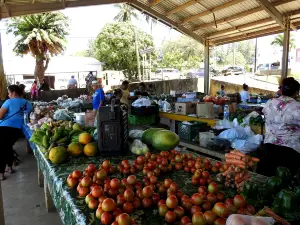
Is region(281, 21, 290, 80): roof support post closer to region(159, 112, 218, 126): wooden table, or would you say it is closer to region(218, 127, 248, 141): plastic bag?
region(159, 112, 218, 126): wooden table

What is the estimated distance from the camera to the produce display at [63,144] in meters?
2.34

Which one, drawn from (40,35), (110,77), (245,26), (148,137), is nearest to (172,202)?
(148,137)

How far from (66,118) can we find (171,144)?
7.76 ft

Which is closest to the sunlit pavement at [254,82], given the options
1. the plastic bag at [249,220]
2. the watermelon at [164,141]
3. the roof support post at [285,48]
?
the roof support post at [285,48]

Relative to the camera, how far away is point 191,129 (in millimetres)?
4516

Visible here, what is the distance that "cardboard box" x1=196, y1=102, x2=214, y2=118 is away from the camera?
511 centimetres

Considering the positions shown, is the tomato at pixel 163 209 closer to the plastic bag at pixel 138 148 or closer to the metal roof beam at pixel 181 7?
the plastic bag at pixel 138 148

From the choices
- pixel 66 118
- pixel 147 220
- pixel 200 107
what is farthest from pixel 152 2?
pixel 147 220

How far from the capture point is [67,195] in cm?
172

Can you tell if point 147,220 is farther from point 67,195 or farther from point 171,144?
point 171,144

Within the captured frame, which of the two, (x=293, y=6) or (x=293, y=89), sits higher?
(x=293, y=6)

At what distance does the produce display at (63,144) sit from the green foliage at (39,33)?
14070 mm

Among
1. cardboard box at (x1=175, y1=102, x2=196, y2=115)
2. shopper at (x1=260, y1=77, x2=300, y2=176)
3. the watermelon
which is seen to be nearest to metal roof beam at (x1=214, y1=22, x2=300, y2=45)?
cardboard box at (x1=175, y1=102, x2=196, y2=115)

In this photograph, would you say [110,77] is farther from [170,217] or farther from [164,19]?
[170,217]
